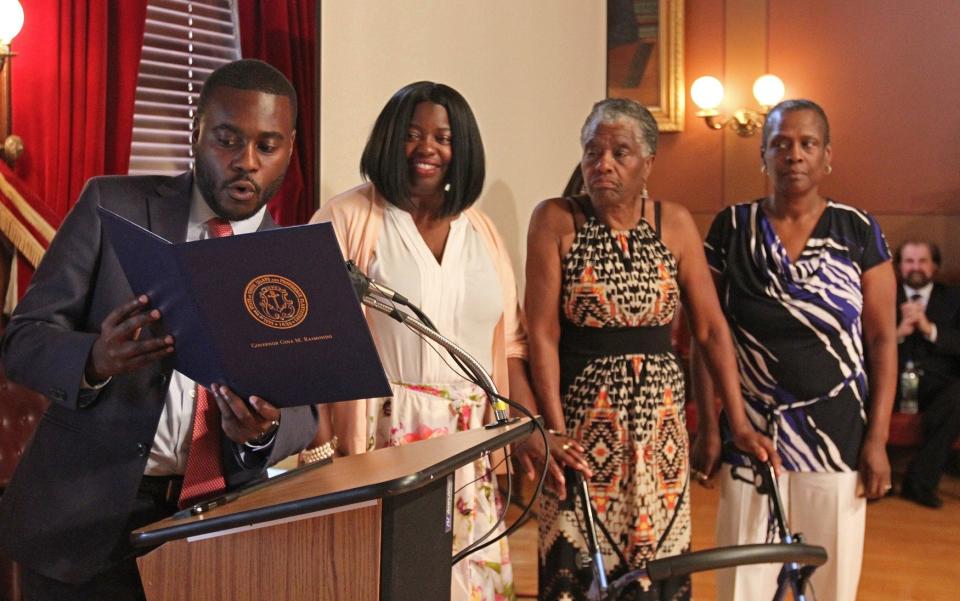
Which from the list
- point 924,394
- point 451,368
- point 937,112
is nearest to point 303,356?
point 451,368

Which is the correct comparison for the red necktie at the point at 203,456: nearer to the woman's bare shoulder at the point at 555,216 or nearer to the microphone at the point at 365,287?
the microphone at the point at 365,287

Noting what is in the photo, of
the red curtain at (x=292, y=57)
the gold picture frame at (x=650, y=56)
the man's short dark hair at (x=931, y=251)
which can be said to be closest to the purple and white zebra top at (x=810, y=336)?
the red curtain at (x=292, y=57)

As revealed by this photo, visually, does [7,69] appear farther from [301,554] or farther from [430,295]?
[301,554]

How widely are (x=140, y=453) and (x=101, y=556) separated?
18cm

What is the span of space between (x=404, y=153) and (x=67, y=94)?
1309 mm

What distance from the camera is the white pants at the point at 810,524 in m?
3.06

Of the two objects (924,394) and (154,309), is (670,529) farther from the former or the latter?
(924,394)

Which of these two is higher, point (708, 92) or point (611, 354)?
point (708, 92)

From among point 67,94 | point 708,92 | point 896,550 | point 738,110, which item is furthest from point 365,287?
point 738,110

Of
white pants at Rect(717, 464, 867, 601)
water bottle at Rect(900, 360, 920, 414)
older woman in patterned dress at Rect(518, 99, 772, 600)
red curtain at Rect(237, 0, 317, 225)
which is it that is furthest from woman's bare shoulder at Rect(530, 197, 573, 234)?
water bottle at Rect(900, 360, 920, 414)

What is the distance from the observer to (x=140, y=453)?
5.46 ft

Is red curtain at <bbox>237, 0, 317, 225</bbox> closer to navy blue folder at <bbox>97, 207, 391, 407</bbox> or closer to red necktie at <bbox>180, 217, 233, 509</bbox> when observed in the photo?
red necktie at <bbox>180, 217, 233, 509</bbox>

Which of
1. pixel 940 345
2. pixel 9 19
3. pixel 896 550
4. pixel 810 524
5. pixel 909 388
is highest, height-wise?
pixel 9 19

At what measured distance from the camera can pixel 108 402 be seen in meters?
1.67
